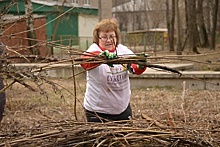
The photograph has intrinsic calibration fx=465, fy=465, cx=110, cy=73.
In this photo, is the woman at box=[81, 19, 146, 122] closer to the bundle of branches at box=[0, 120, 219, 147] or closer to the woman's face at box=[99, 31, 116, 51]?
the woman's face at box=[99, 31, 116, 51]

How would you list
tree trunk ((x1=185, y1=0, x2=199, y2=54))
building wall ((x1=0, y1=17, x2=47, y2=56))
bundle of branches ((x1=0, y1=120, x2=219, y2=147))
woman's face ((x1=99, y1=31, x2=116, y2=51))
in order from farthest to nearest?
tree trunk ((x1=185, y1=0, x2=199, y2=54)), woman's face ((x1=99, y1=31, x2=116, y2=51)), building wall ((x1=0, y1=17, x2=47, y2=56)), bundle of branches ((x1=0, y1=120, x2=219, y2=147))

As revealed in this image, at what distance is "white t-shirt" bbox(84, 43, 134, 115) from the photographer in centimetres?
318

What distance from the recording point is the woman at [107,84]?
3.16m

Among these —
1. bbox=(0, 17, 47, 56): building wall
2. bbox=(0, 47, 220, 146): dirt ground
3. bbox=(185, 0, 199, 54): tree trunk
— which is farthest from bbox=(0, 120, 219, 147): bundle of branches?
bbox=(185, 0, 199, 54): tree trunk

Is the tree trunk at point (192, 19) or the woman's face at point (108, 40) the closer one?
the woman's face at point (108, 40)

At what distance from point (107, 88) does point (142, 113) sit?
1.39 meters

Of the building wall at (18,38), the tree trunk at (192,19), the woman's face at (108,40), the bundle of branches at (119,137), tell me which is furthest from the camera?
the tree trunk at (192,19)

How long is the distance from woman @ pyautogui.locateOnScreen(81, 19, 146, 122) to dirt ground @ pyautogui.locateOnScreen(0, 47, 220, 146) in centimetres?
14

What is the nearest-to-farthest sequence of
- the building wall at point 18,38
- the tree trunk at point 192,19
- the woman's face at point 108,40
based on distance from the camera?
the building wall at point 18,38 < the woman's face at point 108,40 < the tree trunk at point 192,19

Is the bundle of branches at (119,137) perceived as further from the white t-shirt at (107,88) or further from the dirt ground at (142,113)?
the white t-shirt at (107,88)

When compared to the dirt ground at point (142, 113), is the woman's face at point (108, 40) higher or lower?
higher

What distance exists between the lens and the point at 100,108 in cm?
324

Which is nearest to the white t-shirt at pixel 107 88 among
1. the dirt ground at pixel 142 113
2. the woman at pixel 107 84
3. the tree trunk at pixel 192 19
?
the woman at pixel 107 84

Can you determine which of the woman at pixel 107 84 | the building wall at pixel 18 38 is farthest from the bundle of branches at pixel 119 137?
the woman at pixel 107 84
